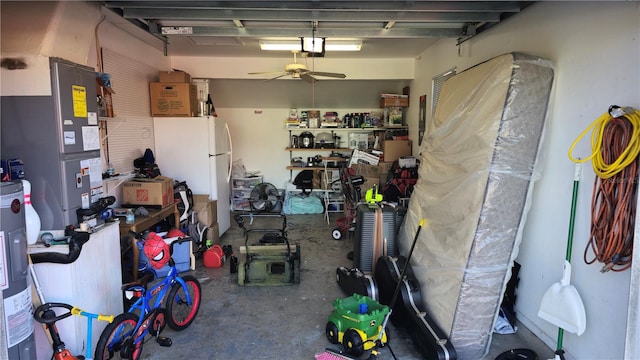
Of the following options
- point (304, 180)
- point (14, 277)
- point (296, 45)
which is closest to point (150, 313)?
point (14, 277)

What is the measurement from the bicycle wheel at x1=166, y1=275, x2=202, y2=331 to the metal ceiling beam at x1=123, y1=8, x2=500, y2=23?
6.80ft

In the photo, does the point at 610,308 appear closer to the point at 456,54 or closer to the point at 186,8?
the point at 456,54

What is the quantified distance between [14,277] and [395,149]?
5.02 m

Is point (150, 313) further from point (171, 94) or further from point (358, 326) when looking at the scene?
point (171, 94)

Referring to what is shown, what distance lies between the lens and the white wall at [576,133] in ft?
6.27

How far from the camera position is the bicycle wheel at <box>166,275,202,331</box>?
269 centimetres

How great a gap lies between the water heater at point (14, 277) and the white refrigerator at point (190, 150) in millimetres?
2903

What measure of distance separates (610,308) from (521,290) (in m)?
0.88

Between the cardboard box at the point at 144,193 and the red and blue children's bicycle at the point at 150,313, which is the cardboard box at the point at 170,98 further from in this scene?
the red and blue children's bicycle at the point at 150,313

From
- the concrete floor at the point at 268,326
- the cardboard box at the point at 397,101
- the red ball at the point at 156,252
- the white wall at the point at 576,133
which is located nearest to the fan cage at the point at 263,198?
the concrete floor at the point at 268,326

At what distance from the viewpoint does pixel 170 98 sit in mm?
4711

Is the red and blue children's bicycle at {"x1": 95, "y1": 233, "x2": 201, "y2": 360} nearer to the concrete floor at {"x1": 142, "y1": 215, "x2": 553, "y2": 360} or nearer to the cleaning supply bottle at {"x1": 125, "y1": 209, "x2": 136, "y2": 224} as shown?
the concrete floor at {"x1": 142, "y1": 215, "x2": 553, "y2": 360}

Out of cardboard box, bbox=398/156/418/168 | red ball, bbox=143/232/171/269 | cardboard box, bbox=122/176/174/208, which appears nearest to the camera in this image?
red ball, bbox=143/232/171/269

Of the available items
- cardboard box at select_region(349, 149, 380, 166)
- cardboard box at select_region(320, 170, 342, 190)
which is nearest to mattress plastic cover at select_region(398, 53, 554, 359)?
cardboard box at select_region(349, 149, 380, 166)
